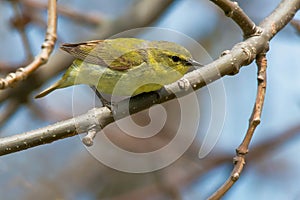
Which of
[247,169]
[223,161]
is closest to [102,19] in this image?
[223,161]

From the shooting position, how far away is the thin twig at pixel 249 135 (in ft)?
5.23

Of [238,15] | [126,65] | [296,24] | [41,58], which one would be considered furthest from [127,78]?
[296,24]

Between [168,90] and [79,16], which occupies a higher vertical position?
[168,90]

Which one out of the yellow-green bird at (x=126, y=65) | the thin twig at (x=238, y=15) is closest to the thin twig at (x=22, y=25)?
the yellow-green bird at (x=126, y=65)

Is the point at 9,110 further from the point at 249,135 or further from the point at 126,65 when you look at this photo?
the point at 249,135

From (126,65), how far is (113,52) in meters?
0.16

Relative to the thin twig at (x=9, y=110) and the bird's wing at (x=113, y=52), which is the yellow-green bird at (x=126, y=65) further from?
the thin twig at (x=9, y=110)

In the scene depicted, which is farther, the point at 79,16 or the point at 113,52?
the point at 79,16

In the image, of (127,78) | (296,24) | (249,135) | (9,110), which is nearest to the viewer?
(249,135)

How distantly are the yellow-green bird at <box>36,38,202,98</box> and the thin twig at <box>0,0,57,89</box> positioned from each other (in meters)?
0.60

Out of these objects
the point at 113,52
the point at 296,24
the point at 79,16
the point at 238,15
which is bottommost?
the point at 79,16

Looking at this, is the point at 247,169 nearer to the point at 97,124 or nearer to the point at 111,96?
the point at 111,96

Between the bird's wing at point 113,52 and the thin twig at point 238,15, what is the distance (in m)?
0.44

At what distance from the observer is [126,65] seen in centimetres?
232
